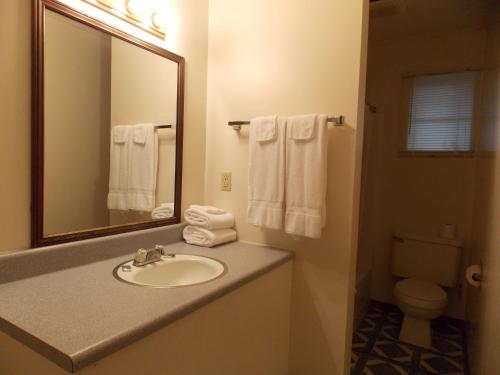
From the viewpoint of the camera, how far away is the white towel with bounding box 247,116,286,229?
4.81 feet

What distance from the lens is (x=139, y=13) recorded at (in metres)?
1.39

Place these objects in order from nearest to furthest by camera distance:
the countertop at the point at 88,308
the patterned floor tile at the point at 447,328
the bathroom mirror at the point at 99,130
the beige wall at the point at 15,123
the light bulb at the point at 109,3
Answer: the countertop at the point at 88,308 < the beige wall at the point at 15,123 < the bathroom mirror at the point at 99,130 < the light bulb at the point at 109,3 < the patterned floor tile at the point at 447,328

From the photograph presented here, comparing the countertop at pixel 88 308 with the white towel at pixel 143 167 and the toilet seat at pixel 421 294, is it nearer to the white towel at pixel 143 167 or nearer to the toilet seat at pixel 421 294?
the white towel at pixel 143 167

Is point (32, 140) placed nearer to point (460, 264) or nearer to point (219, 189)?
point (219, 189)

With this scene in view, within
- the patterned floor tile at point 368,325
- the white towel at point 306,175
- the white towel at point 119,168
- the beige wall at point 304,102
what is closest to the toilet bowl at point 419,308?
the patterned floor tile at point 368,325

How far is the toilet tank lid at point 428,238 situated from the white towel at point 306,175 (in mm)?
1508

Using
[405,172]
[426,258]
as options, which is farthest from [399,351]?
[405,172]

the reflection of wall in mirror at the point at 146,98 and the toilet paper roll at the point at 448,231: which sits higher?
the reflection of wall in mirror at the point at 146,98

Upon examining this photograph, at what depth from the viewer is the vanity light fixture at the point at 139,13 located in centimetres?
127

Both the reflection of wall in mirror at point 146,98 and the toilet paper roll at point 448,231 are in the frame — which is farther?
the toilet paper roll at point 448,231

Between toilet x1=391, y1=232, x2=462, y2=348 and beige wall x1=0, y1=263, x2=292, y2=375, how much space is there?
116cm

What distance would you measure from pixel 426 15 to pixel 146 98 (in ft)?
7.06

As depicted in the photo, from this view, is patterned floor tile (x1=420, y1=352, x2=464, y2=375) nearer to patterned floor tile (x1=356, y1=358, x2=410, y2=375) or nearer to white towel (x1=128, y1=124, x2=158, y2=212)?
patterned floor tile (x1=356, y1=358, x2=410, y2=375)

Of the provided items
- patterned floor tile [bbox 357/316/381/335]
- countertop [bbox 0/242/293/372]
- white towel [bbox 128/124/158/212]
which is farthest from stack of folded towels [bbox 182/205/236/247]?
patterned floor tile [bbox 357/316/381/335]
